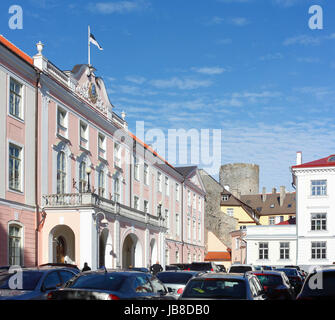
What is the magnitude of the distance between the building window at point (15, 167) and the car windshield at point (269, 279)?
47.5 ft

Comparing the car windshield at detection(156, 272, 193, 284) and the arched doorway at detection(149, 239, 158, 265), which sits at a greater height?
the car windshield at detection(156, 272, 193, 284)

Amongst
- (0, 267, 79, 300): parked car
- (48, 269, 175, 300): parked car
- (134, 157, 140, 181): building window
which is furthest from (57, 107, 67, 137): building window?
(48, 269, 175, 300): parked car

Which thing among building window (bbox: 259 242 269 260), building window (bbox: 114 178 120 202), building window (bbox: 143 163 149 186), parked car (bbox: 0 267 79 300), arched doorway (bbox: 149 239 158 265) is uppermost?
building window (bbox: 143 163 149 186)

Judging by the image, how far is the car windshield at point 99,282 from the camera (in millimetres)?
11594

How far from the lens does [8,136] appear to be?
2806 centimetres

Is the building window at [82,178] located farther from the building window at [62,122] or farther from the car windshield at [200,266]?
the car windshield at [200,266]

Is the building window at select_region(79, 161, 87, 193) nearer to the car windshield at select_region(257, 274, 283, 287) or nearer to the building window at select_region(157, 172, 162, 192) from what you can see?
the building window at select_region(157, 172, 162, 192)

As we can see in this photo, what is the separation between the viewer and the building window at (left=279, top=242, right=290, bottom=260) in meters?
56.3

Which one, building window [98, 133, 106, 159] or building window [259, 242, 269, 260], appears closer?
building window [98, 133, 106, 159]

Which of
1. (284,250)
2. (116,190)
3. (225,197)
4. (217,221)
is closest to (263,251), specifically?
(284,250)

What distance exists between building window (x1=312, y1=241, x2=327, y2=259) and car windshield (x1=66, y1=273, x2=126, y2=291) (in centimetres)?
4570

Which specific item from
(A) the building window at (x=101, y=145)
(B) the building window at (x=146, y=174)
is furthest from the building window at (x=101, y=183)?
(B) the building window at (x=146, y=174)

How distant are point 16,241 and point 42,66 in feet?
31.1

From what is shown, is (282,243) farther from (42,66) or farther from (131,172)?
(42,66)
